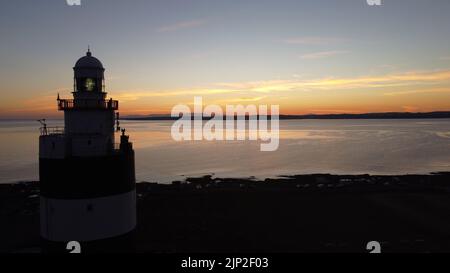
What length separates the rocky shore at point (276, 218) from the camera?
73.6 ft

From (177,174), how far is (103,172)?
45574mm

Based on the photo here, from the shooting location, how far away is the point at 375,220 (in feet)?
87.7

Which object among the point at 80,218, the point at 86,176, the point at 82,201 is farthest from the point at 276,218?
the point at 86,176

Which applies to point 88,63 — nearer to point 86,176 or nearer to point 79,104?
point 79,104

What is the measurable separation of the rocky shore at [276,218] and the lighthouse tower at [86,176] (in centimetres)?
850

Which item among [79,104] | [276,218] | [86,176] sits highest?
[79,104]

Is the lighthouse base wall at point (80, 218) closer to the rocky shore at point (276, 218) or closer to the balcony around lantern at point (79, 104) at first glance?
the balcony around lantern at point (79, 104)

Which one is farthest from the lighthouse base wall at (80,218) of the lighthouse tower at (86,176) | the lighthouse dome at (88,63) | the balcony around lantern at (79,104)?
the lighthouse dome at (88,63)

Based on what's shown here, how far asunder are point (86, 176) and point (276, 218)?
17902mm

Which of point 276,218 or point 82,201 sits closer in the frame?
point 82,201

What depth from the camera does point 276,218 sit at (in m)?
27.7

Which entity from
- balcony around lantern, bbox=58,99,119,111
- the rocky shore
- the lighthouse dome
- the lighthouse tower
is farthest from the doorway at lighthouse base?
the rocky shore

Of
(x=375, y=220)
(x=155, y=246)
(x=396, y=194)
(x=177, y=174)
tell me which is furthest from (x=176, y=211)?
(x=177, y=174)

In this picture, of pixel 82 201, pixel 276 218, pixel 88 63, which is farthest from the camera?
pixel 276 218
